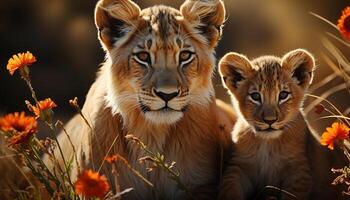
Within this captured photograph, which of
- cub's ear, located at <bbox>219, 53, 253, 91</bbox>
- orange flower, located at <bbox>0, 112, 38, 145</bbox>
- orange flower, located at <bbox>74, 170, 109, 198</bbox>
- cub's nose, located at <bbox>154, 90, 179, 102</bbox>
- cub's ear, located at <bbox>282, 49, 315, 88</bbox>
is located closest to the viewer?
orange flower, located at <bbox>74, 170, 109, 198</bbox>

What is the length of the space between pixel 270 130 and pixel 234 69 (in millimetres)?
600

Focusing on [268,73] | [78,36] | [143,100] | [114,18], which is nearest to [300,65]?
[268,73]

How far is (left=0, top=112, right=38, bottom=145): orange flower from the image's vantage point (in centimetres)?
394

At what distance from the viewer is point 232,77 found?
5695mm

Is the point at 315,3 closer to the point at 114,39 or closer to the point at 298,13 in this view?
the point at 298,13

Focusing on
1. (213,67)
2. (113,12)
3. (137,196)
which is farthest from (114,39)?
(137,196)

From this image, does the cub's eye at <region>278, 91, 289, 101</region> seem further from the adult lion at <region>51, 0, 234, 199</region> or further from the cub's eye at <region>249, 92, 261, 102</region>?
the adult lion at <region>51, 0, 234, 199</region>

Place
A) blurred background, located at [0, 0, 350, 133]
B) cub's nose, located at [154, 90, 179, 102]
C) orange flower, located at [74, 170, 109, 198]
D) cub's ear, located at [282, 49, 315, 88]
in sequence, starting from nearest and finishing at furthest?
orange flower, located at [74, 170, 109, 198] < cub's nose, located at [154, 90, 179, 102] < cub's ear, located at [282, 49, 315, 88] < blurred background, located at [0, 0, 350, 133]

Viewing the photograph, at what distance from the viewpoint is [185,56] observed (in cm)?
536

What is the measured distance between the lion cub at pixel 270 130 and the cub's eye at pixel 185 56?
0.35 meters

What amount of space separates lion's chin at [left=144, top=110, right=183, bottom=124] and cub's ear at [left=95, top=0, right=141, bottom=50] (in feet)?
2.10

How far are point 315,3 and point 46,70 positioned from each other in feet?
11.8

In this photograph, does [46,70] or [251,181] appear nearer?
[251,181]

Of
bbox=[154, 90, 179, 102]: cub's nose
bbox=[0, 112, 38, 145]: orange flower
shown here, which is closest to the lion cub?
bbox=[154, 90, 179, 102]: cub's nose
